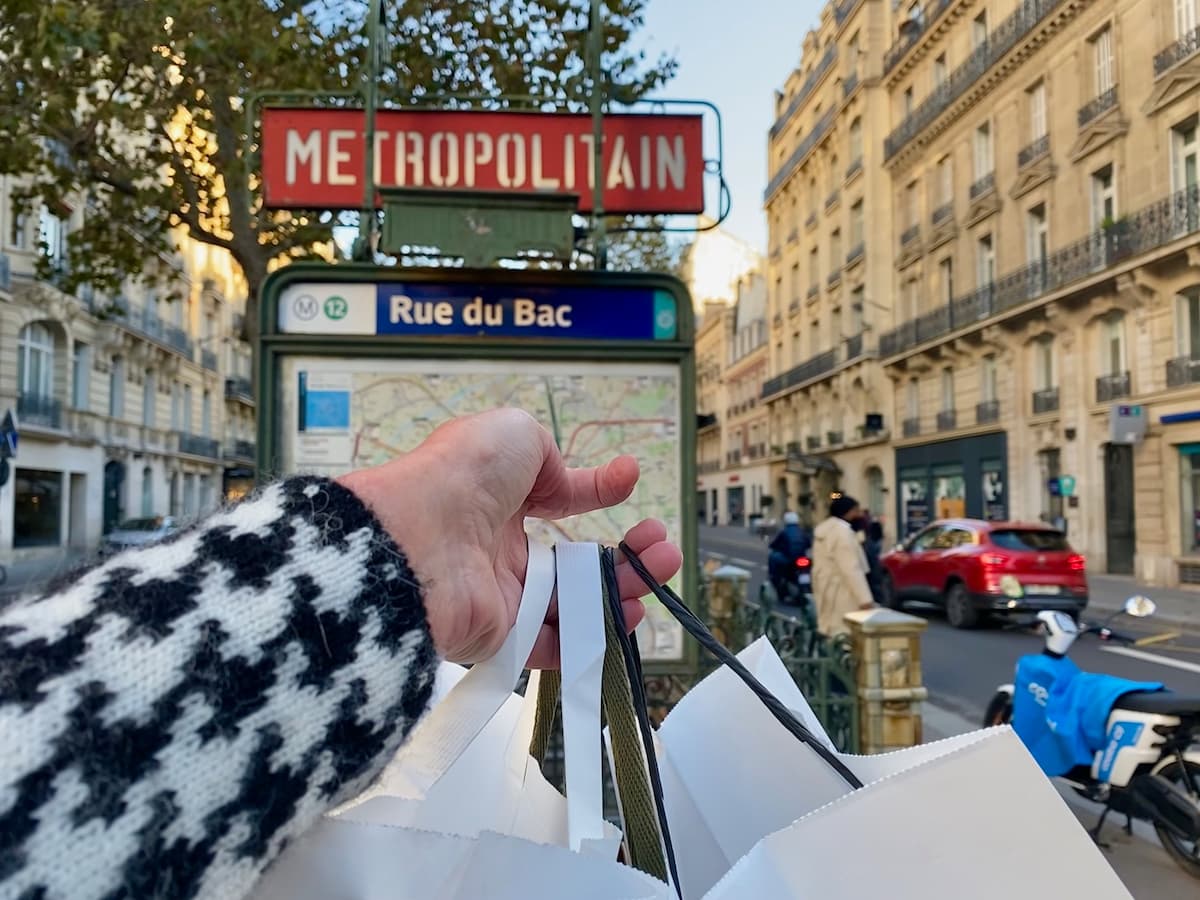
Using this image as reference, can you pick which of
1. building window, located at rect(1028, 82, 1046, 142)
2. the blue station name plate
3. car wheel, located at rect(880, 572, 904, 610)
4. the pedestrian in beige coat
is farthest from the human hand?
building window, located at rect(1028, 82, 1046, 142)

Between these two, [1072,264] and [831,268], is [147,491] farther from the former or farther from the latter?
[1072,264]

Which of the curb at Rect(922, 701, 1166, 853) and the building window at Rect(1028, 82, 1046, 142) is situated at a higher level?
the building window at Rect(1028, 82, 1046, 142)

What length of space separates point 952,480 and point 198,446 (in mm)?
34960

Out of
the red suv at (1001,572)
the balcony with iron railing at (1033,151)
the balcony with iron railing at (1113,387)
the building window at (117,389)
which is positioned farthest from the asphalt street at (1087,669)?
the building window at (117,389)

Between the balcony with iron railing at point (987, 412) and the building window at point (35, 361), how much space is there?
100.0ft

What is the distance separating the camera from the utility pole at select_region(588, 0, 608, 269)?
144 inches

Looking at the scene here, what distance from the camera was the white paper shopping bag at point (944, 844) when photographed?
0.70 meters

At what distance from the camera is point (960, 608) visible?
11578 mm

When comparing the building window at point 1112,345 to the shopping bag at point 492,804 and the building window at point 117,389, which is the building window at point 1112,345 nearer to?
the shopping bag at point 492,804

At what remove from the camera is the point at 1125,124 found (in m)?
19.7

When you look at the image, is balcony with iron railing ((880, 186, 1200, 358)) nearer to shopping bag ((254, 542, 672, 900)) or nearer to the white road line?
the white road line

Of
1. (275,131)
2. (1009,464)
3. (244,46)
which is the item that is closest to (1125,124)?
(1009,464)

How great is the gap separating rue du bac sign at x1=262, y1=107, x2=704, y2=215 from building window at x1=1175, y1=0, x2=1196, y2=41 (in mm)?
19520

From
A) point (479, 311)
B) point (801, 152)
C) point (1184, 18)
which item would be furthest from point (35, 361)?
point (801, 152)
